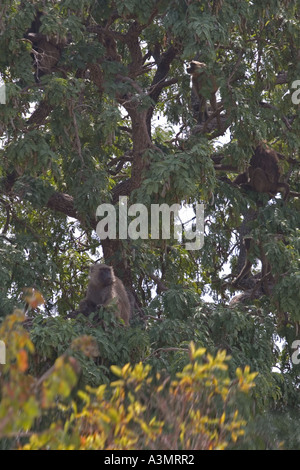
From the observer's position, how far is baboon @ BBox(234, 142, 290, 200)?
12164 millimetres

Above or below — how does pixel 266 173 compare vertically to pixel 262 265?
above

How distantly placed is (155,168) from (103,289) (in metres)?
2.09

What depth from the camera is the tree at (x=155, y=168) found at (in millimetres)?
9258

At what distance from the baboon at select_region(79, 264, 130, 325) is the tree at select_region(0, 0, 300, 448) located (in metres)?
0.38

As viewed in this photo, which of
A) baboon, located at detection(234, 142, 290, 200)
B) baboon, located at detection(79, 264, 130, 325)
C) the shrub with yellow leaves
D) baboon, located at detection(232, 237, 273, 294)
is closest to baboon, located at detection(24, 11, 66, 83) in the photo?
baboon, located at detection(79, 264, 130, 325)

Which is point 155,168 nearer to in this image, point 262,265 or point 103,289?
point 103,289

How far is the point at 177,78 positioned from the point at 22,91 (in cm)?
349

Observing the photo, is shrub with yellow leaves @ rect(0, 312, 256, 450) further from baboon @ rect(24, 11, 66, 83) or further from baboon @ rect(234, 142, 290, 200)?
baboon @ rect(234, 142, 290, 200)

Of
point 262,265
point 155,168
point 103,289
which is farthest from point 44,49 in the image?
point 262,265

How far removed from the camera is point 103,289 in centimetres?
1064

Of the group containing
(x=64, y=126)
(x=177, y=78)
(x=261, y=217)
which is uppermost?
(x=177, y=78)
